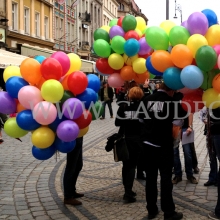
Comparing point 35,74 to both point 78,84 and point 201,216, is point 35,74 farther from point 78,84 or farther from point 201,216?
point 201,216

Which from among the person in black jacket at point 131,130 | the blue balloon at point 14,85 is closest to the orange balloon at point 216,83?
the person in black jacket at point 131,130

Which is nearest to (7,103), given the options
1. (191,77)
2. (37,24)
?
(191,77)

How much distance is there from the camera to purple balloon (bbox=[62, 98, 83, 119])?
14.5ft

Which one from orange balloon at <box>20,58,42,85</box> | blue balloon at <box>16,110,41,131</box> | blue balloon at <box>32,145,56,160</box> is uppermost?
orange balloon at <box>20,58,42,85</box>

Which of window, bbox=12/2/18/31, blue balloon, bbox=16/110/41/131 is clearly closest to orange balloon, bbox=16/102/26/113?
blue balloon, bbox=16/110/41/131

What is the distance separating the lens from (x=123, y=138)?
541 centimetres

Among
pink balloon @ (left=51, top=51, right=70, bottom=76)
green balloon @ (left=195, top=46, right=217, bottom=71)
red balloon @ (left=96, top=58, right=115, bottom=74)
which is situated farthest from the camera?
red balloon @ (left=96, top=58, right=115, bottom=74)

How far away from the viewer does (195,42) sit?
14.1 feet

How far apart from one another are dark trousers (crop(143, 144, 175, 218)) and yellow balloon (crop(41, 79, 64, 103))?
1307mm

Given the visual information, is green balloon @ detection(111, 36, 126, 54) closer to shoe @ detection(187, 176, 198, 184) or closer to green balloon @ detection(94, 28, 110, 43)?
green balloon @ detection(94, 28, 110, 43)

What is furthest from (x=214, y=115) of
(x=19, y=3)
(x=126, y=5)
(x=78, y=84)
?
(x=126, y=5)

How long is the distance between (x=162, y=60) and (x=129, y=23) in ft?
7.20

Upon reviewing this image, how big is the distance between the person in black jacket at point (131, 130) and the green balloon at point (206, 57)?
52.7 inches

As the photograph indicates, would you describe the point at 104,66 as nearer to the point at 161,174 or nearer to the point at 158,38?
the point at 158,38
